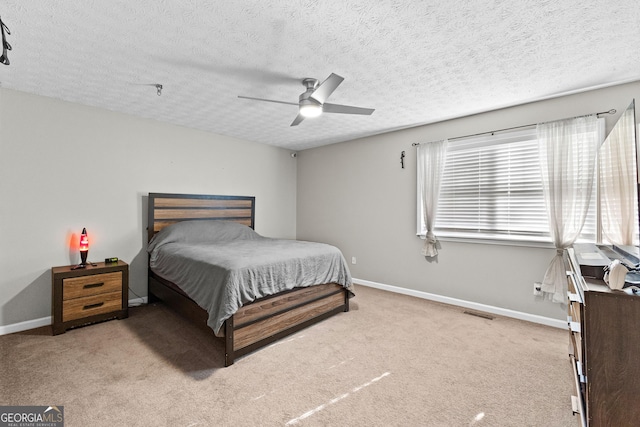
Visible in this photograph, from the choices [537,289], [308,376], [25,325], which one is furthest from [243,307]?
[537,289]

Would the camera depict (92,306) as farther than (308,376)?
Yes

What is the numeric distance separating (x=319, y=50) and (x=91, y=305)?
332cm

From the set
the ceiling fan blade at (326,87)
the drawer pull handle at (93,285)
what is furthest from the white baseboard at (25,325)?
the ceiling fan blade at (326,87)

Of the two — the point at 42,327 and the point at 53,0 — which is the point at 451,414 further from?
the point at 42,327

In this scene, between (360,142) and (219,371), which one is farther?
(360,142)

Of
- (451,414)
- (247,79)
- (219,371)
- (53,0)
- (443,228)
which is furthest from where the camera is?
(443,228)

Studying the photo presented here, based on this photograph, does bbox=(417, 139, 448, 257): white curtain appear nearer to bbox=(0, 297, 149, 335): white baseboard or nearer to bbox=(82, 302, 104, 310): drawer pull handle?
bbox=(82, 302, 104, 310): drawer pull handle

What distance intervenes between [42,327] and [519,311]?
5.15 meters

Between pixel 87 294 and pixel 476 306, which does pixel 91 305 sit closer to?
pixel 87 294

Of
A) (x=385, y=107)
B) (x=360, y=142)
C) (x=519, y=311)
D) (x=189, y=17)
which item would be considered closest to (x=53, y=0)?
(x=189, y=17)

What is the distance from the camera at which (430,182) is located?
3906 millimetres

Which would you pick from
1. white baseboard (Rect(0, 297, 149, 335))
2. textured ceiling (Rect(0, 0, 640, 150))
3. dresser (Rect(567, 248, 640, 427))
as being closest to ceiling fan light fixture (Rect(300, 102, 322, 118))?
textured ceiling (Rect(0, 0, 640, 150))

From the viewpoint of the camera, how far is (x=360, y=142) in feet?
15.6

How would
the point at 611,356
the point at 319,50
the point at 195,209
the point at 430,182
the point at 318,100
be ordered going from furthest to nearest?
the point at 195,209
the point at 430,182
the point at 318,100
the point at 319,50
the point at 611,356
